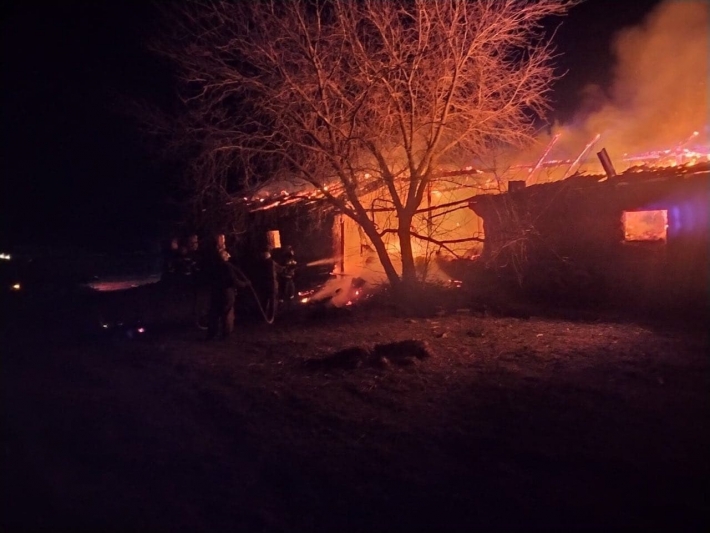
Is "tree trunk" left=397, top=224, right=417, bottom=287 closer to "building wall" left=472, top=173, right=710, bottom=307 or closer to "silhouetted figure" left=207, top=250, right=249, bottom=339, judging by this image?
"building wall" left=472, top=173, right=710, bottom=307

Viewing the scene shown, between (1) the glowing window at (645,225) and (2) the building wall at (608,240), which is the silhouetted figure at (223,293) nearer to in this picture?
(2) the building wall at (608,240)

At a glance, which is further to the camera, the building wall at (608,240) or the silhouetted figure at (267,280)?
the building wall at (608,240)

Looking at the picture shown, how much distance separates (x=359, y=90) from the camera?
41.9 ft

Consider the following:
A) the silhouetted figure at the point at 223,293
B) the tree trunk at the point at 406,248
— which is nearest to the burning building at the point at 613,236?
the tree trunk at the point at 406,248

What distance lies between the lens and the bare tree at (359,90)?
12.1 m

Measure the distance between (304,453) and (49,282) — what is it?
51.6 feet

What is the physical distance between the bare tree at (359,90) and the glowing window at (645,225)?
402cm

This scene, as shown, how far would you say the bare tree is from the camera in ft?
39.7

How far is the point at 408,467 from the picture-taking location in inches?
213

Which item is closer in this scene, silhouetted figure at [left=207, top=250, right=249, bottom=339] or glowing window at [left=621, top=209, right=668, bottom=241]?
silhouetted figure at [left=207, top=250, right=249, bottom=339]

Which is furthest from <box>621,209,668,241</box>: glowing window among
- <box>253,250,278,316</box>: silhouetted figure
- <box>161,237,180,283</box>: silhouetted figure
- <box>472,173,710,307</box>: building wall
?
<box>161,237,180,283</box>: silhouetted figure

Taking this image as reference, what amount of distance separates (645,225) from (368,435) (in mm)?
12952

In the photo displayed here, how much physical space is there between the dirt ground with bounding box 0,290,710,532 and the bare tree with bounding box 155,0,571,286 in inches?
174

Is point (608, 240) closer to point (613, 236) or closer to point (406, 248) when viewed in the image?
point (613, 236)
